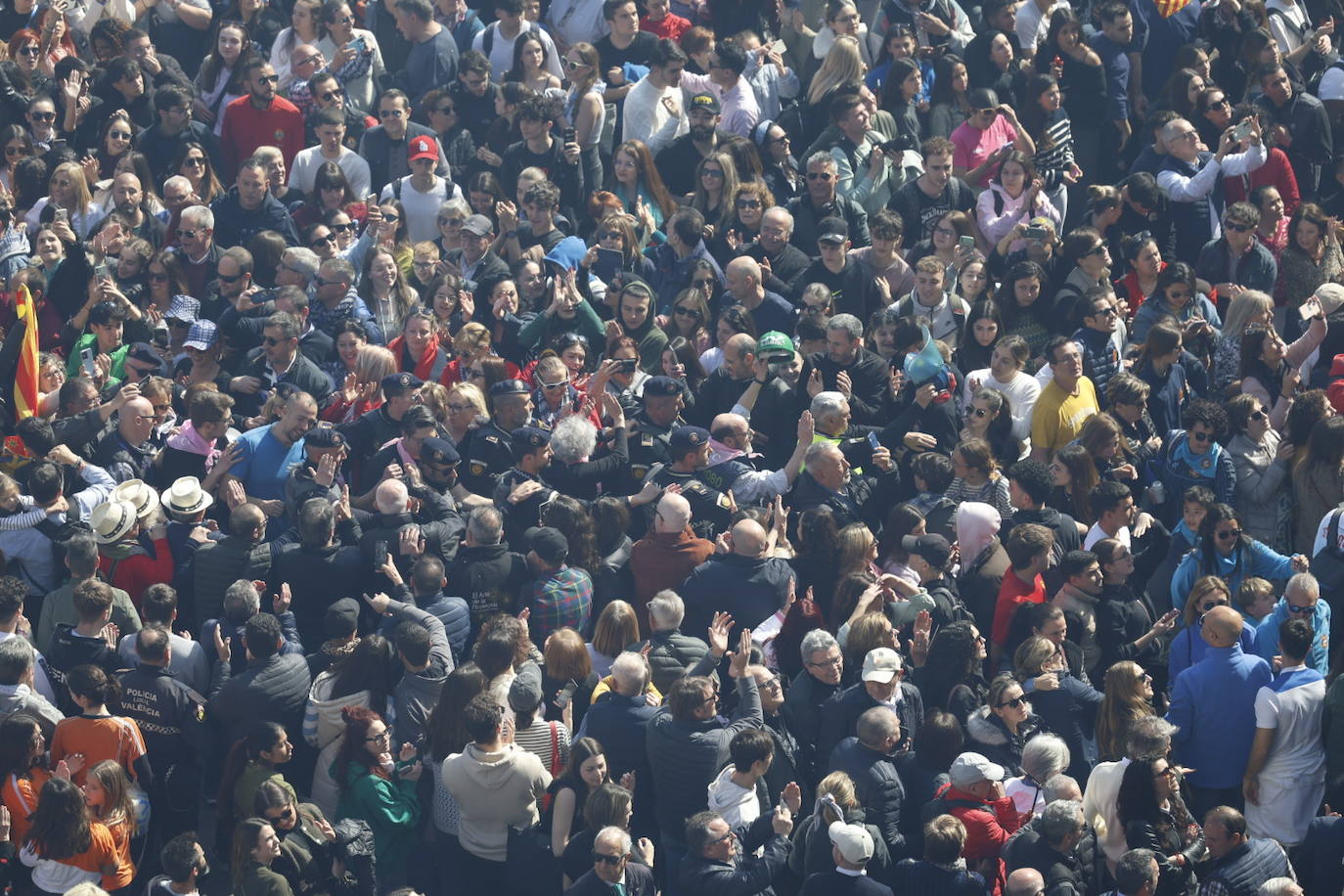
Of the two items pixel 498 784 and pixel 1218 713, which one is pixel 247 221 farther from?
pixel 1218 713

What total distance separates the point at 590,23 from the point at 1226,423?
262 inches

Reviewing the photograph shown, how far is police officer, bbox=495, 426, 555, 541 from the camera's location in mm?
11469

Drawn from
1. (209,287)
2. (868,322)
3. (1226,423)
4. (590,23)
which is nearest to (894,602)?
(1226,423)

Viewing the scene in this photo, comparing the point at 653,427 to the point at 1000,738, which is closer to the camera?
the point at 1000,738

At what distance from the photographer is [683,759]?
9.60 meters

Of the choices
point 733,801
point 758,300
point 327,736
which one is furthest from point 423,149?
point 733,801

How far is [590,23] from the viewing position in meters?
16.3

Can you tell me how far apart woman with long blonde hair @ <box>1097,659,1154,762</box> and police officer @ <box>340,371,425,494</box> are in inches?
166

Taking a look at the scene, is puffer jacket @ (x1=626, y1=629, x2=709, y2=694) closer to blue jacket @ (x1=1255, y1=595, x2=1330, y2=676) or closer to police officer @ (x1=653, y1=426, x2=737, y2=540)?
police officer @ (x1=653, y1=426, x2=737, y2=540)

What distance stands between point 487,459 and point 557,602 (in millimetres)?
1402

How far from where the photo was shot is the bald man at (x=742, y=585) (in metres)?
10.7

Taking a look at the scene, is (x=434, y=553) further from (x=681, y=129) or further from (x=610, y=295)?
(x=681, y=129)

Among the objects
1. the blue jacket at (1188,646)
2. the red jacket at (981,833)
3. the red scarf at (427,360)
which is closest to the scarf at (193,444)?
the red scarf at (427,360)

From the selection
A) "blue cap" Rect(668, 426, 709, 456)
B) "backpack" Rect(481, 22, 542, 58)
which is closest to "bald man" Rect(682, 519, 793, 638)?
"blue cap" Rect(668, 426, 709, 456)
